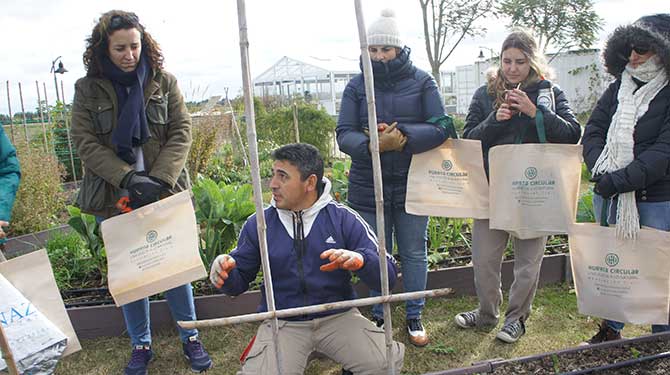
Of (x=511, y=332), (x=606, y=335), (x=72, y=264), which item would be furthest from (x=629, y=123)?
(x=72, y=264)

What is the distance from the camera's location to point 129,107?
2.52m

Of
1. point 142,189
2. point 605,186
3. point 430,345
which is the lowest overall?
point 430,345

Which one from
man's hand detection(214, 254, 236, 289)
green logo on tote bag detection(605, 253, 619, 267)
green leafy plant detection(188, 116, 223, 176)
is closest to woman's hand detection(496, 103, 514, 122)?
green logo on tote bag detection(605, 253, 619, 267)

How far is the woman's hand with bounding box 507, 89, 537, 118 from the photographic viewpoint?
2.66 metres

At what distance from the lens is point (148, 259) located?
238 cm

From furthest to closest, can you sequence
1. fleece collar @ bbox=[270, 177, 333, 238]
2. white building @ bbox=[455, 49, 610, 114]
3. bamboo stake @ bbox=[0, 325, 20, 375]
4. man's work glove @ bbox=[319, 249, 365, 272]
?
1. white building @ bbox=[455, 49, 610, 114]
2. fleece collar @ bbox=[270, 177, 333, 238]
3. man's work glove @ bbox=[319, 249, 365, 272]
4. bamboo stake @ bbox=[0, 325, 20, 375]

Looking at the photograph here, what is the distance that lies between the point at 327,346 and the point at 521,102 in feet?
4.92

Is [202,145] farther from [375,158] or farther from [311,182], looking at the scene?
[375,158]

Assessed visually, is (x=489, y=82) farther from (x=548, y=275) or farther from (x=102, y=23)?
(x=102, y=23)

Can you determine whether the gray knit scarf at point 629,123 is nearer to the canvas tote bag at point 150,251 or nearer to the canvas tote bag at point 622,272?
the canvas tote bag at point 622,272

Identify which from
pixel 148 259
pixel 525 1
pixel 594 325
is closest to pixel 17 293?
pixel 148 259

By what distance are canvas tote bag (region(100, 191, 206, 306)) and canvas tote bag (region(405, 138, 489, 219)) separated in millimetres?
1168

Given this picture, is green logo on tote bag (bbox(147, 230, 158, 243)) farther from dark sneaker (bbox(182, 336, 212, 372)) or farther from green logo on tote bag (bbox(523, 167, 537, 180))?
green logo on tote bag (bbox(523, 167, 537, 180))

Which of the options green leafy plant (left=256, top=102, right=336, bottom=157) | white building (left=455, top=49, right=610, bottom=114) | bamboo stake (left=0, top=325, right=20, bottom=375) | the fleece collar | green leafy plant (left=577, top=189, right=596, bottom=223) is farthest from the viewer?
white building (left=455, top=49, right=610, bottom=114)
